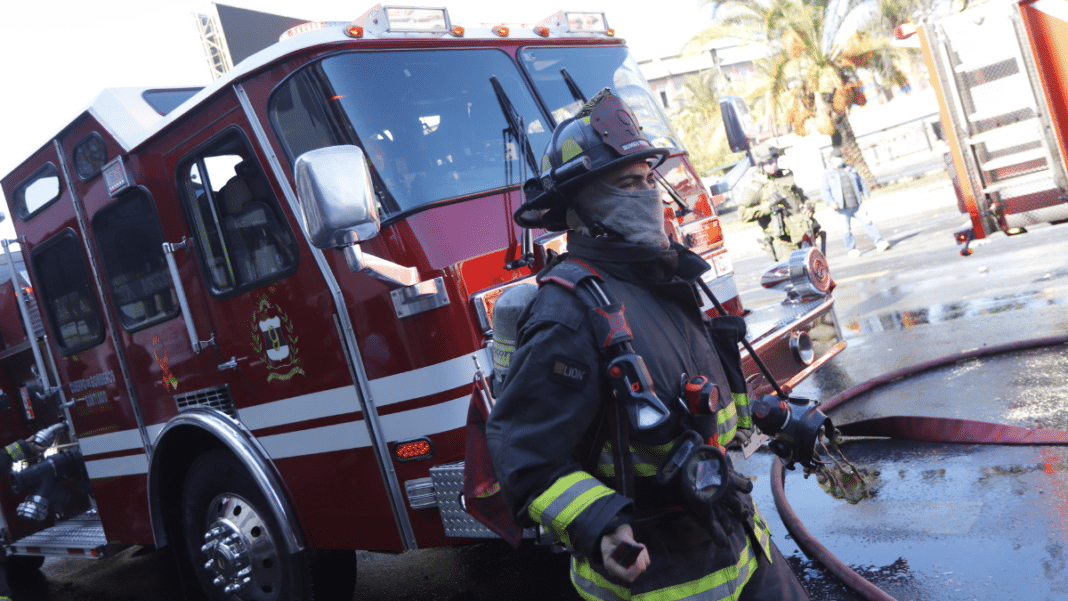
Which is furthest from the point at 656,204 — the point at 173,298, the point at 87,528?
the point at 87,528

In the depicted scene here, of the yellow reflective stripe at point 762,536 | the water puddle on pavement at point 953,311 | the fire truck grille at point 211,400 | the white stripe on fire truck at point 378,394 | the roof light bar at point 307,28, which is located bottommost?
the water puddle on pavement at point 953,311

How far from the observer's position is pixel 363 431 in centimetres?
352

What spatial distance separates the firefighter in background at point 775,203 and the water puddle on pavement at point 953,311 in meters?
1.82

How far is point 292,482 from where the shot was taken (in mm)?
3838

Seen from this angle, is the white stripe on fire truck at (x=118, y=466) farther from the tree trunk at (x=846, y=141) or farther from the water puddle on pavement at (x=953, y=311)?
the tree trunk at (x=846, y=141)

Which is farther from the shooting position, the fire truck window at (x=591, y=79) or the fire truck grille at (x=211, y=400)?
the fire truck window at (x=591, y=79)

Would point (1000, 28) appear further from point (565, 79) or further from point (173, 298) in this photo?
point (173, 298)

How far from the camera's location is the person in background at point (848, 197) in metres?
12.8

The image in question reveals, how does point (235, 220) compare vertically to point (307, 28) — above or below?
below

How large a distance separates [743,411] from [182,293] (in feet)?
9.57

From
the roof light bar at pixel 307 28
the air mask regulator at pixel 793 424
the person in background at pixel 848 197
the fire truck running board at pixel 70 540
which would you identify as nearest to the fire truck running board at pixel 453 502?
the air mask regulator at pixel 793 424

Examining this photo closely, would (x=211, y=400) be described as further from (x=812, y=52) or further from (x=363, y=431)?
(x=812, y=52)

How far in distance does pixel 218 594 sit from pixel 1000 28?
6.32 meters

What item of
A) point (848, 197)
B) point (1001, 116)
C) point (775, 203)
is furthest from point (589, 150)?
point (848, 197)
